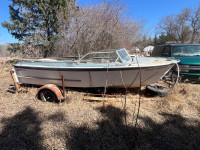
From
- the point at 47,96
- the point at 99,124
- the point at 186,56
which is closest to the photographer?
the point at 99,124

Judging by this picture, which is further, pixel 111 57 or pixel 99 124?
pixel 111 57

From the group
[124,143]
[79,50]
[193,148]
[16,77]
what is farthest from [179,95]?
[79,50]

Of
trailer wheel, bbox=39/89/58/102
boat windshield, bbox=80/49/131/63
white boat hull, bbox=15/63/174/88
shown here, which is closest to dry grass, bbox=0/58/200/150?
trailer wheel, bbox=39/89/58/102

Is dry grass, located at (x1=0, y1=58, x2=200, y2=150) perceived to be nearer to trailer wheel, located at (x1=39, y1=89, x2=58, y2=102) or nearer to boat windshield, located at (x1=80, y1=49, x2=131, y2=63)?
trailer wheel, located at (x1=39, y1=89, x2=58, y2=102)

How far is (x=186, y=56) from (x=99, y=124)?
4.59 metres

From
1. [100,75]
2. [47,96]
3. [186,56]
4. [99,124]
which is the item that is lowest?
[99,124]

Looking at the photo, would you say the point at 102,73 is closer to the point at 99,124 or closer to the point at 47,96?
the point at 99,124

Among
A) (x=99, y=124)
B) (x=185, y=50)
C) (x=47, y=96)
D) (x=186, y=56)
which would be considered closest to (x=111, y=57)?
(x=99, y=124)

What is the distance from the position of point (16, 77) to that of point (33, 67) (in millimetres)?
958

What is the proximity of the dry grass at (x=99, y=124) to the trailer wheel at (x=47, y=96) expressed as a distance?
147 millimetres

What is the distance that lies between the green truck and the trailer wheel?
433 centimetres

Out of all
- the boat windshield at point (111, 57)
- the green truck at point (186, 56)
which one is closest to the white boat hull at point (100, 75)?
the boat windshield at point (111, 57)

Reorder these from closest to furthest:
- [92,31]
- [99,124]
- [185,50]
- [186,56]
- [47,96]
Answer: [99,124], [47,96], [186,56], [185,50], [92,31]

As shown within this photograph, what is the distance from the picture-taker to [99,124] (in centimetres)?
226
